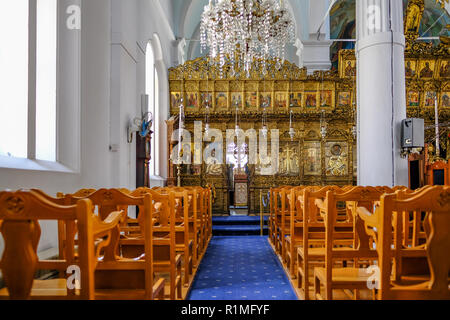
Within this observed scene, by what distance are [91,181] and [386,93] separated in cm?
542

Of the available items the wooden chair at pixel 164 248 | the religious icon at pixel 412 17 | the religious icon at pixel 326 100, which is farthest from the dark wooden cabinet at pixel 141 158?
the religious icon at pixel 412 17

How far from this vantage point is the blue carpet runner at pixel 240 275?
14.4ft

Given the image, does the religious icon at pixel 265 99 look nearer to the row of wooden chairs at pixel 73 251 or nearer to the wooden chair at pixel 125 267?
the row of wooden chairs at pixel 73 251

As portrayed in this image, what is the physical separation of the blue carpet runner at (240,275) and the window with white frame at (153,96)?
4.87m

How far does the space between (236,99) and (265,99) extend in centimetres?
91

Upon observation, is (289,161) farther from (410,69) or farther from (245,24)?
(245,24)

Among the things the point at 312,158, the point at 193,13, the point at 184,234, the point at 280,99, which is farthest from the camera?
the point at 193,13

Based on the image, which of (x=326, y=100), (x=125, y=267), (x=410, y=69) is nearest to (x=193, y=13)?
(x=326, y=100)

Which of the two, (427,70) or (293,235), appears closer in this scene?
(293,235)

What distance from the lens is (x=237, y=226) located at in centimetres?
1024

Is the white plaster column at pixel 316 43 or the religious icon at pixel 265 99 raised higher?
the white plaster column at pixel 316 43

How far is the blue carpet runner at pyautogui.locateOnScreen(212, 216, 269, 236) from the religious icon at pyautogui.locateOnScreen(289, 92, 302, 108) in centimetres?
391

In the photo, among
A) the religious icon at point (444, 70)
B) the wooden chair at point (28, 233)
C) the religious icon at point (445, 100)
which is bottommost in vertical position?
the wooden chair at point (28, 233)

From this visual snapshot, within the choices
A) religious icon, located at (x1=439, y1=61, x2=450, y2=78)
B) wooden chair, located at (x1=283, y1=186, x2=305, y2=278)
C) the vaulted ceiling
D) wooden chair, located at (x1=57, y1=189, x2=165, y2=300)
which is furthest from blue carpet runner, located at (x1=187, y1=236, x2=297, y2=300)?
the vaulted ceiling
